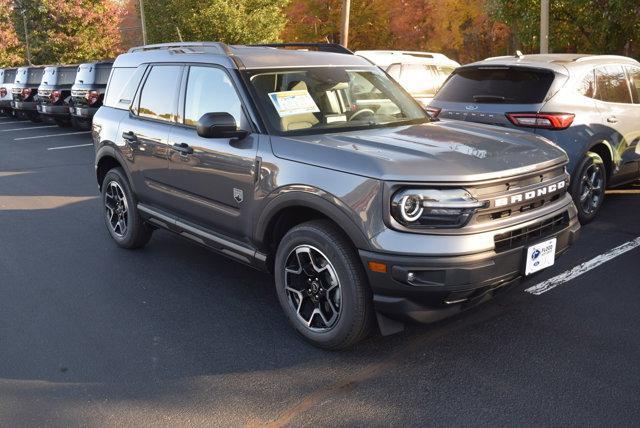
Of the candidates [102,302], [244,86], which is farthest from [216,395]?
[244,86]

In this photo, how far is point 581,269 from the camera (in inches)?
203

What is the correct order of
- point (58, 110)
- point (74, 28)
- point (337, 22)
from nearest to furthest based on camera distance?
1. point (58, 110)
2. point (337, 22)
3. point (74, 28)

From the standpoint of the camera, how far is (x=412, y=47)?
2630cm

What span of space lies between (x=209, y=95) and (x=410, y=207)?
2.02 metres

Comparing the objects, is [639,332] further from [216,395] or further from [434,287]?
[216,395]

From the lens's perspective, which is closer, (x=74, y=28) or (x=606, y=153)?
(x=606, y=153)

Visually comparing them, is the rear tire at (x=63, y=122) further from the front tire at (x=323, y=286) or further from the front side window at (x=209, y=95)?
the front tire at (x=323, y=286)

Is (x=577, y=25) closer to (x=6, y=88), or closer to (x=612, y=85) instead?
(x=612, y=85)

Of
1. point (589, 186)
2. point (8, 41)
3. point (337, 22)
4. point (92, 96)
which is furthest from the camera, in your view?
point (8, 41)

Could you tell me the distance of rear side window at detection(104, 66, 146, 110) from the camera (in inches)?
224

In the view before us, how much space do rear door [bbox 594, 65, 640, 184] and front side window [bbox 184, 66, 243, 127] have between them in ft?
13.5

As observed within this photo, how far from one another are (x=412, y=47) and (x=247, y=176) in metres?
23.5

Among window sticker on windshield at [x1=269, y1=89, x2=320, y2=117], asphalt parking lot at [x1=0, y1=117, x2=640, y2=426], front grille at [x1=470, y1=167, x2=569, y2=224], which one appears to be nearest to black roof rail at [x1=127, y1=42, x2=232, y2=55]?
window sticker on windshield at [x1=269, y1=89, x2=320, y2=117]

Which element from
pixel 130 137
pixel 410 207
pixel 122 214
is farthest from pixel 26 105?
pixel 410 207
